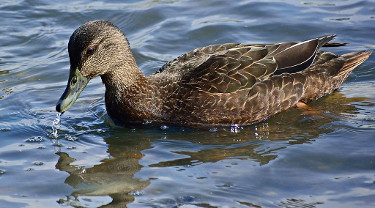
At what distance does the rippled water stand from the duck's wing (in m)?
0.63

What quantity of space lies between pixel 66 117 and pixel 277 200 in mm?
3874

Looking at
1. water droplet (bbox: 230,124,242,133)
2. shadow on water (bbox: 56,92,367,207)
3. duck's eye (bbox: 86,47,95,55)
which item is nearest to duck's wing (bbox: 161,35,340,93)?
water droplet (bbox: 230,124,242,133)

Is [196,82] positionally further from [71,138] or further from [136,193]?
[136,193]

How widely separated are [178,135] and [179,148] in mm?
460

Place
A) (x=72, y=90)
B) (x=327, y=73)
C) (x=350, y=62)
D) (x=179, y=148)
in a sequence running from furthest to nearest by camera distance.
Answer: (x=350, y=62) → (x=327, y=73) → (x=72, y=90) → (x=179, y=148)

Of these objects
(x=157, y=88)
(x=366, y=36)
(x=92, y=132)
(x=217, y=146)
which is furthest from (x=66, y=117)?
(x=366, y=36)

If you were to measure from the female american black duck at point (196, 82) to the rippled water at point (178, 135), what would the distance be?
22cm

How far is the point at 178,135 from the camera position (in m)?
8.82

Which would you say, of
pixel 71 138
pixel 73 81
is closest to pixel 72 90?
pixel 73 81

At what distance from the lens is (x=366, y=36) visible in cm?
1177

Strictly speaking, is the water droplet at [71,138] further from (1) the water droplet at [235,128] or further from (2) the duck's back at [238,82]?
(1) the water droplet at [235,128]

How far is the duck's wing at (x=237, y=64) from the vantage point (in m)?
8.98

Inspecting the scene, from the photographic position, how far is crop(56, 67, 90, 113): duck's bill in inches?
335

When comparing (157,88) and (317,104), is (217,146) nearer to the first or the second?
(157,88)
